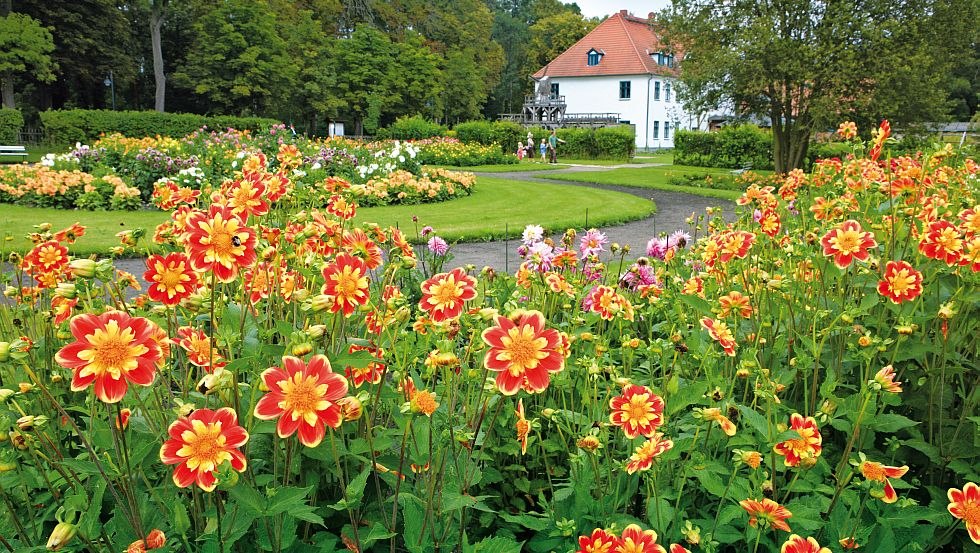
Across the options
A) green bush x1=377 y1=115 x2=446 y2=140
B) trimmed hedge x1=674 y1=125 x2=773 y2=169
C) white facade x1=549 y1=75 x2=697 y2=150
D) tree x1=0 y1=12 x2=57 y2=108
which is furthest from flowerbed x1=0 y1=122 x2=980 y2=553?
white facade x1=549 y1=75 x2=697 y2=150

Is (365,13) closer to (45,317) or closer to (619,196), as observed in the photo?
(619,196)

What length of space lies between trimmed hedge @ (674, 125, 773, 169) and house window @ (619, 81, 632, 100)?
61.6ft

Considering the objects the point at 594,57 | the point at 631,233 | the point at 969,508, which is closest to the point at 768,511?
the point at 969,508

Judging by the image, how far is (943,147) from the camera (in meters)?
2.54

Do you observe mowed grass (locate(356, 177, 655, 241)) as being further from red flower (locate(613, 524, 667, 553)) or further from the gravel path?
red flower (locate(613, 524, 667, 553))

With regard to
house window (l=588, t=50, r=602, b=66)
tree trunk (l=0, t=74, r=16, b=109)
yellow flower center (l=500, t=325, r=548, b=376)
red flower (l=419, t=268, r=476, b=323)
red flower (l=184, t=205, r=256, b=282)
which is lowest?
yellow flower center (l=500, t=325, r=548, b=376)

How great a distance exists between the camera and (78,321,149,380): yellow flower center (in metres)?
1.05

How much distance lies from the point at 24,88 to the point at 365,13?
60.4 ft

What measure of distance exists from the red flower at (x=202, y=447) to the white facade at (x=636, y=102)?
4305 centimetres

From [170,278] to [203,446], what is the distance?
473mm

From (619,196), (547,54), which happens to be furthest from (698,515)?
(547,54)

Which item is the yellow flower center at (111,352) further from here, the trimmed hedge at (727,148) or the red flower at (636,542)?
the trimmed hedge at (727,148)

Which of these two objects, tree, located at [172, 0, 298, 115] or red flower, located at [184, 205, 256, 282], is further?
tree, located at [172, 0, 298, 115]

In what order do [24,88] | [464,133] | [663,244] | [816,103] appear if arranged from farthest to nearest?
[24,88] → [464,133] → [816,103] → [663,244]
